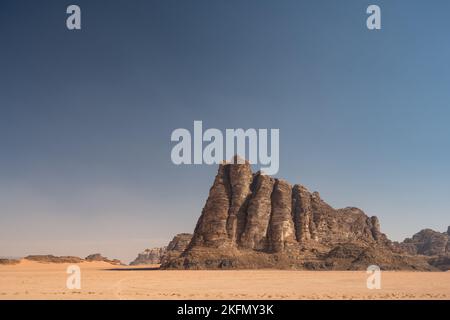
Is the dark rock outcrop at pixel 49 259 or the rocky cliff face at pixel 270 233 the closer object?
the rocky cliff face at pixel 270 233

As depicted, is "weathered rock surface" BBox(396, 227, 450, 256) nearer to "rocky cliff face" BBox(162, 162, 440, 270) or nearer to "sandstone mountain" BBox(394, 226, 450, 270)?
"sandstone mountain" BBox(394, 226, 450, 270)

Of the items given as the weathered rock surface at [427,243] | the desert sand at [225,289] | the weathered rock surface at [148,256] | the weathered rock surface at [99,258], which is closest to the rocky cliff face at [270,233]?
the desert sand at [225,289]

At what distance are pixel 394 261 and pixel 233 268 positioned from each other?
31.6 meters

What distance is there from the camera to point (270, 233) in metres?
82.2

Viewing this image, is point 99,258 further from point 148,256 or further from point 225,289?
point 225,289

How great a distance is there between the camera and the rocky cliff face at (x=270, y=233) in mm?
73688

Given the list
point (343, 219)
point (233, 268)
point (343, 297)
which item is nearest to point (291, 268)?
point (233, 268)

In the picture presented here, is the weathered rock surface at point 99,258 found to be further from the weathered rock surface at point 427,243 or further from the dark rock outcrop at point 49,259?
the weathered rock surface at point 427,243

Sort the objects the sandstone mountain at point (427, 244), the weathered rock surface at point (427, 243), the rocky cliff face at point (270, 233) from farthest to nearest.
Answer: the weathered rock surface at point (427, 243)
the sandstone mountain at point (427, 244)
the rocky cliff face at point (270, 233)

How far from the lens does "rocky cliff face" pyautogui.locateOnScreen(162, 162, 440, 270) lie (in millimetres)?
73688

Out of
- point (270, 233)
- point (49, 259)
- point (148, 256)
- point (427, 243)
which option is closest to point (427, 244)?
point (427, 243)
